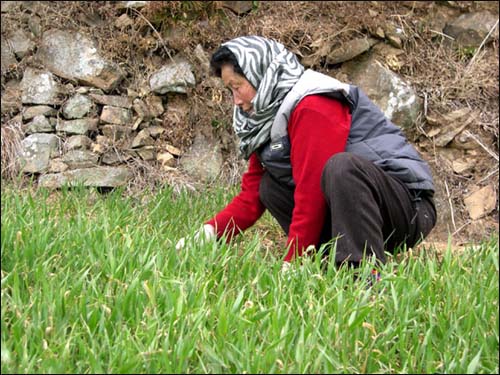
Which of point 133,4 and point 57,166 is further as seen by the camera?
point 133,4

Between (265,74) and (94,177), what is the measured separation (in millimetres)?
2248

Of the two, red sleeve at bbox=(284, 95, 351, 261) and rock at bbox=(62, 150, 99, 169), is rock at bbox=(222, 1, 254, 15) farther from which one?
red sleeve at bbox=(284, 95, 351, 261)

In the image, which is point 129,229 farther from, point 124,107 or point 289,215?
point 124,107

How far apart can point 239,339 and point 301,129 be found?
112 centimetres

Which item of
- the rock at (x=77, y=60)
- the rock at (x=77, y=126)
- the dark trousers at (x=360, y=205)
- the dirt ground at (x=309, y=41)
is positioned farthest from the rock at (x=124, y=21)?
the dark trousers at (x=360, y=205)

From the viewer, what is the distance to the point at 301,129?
9.39ft

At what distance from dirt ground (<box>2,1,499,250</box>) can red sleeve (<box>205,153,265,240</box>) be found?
1.76m

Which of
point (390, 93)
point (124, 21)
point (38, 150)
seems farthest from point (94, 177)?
point (390, 93)

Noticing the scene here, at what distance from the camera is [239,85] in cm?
313

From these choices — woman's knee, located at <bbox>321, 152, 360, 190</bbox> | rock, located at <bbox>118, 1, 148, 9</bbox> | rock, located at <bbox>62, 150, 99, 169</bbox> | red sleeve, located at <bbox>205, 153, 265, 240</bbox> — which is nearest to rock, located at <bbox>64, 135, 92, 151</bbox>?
rock, located at <bbox>62, 150, 99, 169</bbox>

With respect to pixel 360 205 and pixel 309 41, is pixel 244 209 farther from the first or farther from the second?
pixel 309 41

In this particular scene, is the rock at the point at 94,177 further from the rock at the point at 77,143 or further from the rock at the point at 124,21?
the rock at the point at 124,21

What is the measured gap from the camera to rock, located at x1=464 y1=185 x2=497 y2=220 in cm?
512

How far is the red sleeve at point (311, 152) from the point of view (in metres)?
2.85
